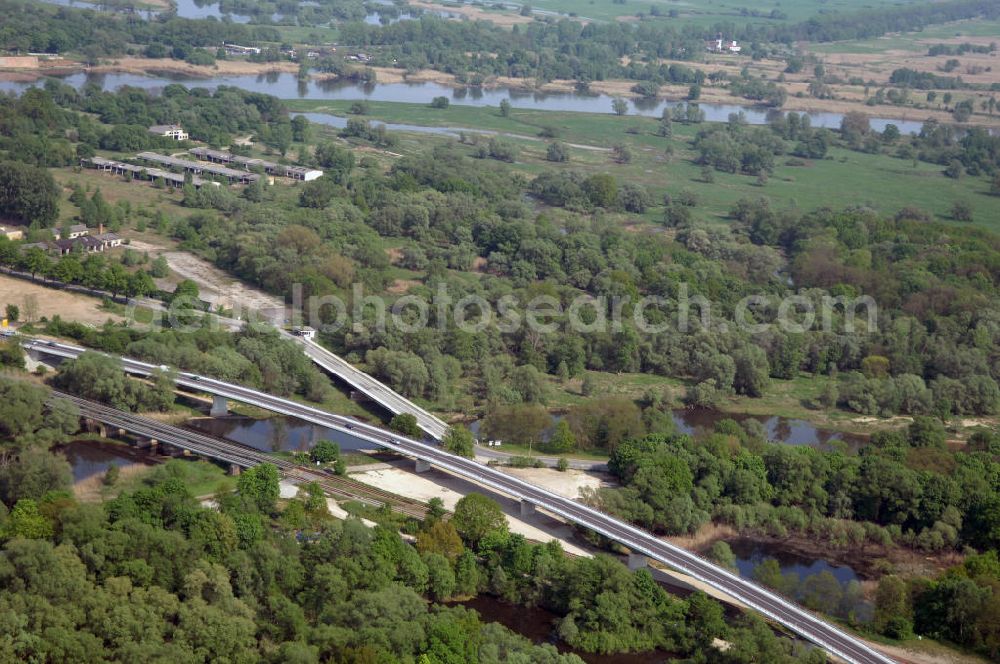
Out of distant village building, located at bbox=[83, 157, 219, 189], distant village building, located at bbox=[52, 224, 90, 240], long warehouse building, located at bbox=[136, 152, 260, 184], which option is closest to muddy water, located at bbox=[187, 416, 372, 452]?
distant village building, located at bbox=[52, 224, 90, 240]

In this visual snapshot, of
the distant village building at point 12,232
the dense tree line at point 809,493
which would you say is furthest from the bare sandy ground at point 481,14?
the dense tree line at point 809,493

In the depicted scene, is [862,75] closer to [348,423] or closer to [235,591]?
[348,423]

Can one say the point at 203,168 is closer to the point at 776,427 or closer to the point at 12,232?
the point at 12,232

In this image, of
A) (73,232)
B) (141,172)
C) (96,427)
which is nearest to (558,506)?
(96,427)

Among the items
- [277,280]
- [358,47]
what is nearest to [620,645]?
[277,280]

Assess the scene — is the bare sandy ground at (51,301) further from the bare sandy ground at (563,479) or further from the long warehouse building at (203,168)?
the long warehouse building at (203,168)

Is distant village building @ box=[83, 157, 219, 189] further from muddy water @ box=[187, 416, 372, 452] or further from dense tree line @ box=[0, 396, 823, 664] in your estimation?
dense tree line @ box=[0, 396, 823, 664]
